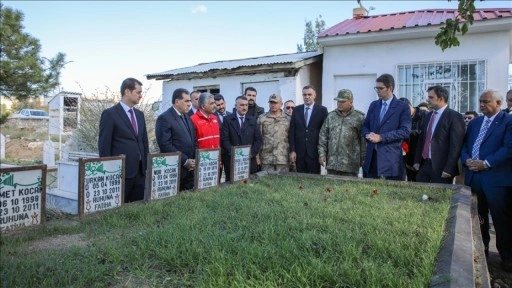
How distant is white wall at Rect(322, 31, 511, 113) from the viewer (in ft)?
26.8

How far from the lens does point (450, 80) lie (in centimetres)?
875

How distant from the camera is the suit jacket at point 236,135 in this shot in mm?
5695

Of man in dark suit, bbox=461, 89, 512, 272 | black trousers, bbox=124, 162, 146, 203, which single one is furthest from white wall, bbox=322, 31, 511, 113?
black trousers, bbox=124, 162, 146, 203

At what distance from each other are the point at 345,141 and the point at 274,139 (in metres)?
1.04

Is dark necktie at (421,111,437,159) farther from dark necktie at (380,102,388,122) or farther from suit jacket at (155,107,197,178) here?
suit jacket at (155,107,197,178)

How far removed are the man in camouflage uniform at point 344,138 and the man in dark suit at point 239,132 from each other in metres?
0.96

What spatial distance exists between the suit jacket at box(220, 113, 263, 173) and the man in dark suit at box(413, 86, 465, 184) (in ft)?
7.26

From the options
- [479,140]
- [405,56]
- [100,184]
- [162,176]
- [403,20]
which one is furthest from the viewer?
[403,20]

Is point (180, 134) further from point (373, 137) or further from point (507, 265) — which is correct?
point (507, 265)

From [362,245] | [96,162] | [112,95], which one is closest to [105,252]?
[96,162]

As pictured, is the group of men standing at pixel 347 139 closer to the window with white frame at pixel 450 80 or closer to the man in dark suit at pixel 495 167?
the man in dark suit at pixel 495 167

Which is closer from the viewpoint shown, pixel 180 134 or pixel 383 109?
pixel 180 134

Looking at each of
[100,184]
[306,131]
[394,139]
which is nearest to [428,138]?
[394,139]

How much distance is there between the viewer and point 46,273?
1.98 metres
